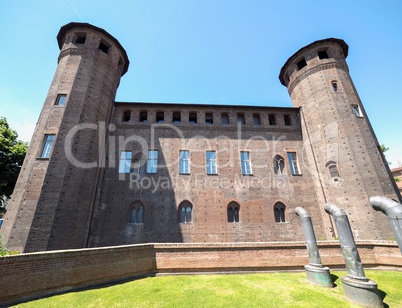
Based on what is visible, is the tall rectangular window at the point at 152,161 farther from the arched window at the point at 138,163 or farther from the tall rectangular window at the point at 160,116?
the tall rectangular window at the point at 160,116

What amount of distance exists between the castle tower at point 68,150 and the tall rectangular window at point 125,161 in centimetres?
172

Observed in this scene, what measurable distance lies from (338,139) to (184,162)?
13136 mm

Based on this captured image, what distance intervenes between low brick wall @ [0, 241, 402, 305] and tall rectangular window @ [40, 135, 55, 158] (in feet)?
27.9

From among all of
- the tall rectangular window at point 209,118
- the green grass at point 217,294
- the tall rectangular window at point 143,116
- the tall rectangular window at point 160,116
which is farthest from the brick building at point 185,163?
the green grass at point 217,294

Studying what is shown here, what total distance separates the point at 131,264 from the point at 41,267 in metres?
3.50

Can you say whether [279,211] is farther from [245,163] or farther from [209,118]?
[209,118]

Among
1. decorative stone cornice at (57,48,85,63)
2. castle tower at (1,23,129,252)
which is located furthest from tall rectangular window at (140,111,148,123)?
decorative stone cornice at (57,48,85,63)

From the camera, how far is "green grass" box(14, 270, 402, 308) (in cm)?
647

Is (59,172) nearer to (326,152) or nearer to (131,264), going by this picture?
(131,264)

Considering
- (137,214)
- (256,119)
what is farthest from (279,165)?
(137,214)

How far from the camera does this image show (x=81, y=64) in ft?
53.5

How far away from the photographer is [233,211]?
16.0 m

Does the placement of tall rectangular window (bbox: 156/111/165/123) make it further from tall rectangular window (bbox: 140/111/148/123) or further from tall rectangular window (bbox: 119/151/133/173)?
tall rectangular window (bbox: 119/151/133/173)

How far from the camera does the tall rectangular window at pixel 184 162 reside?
1695 centimetres
